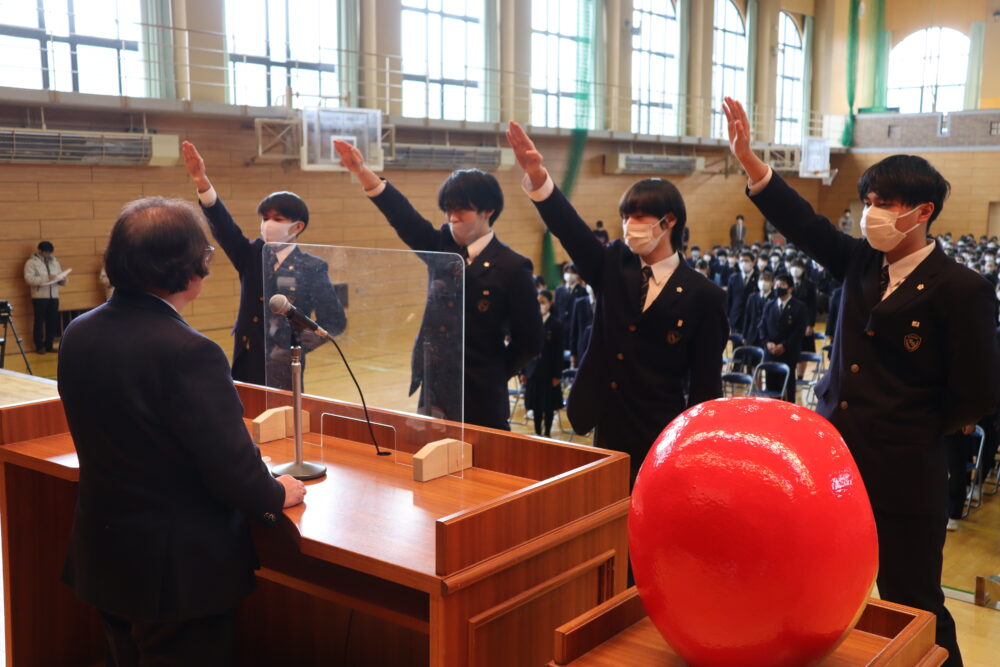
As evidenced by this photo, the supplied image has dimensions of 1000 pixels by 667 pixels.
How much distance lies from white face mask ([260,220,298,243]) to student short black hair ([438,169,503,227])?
0.88 meters

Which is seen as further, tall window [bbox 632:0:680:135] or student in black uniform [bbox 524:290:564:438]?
tall window [bbox 632:0:680:135]

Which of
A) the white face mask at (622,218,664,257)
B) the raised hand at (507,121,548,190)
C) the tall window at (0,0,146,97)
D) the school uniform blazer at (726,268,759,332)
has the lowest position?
the school uniform blazer at (726,268,759,332)

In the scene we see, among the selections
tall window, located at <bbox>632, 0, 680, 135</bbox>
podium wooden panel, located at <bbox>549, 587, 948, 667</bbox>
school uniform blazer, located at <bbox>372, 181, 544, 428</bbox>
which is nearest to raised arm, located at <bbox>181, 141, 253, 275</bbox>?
school uniform blazer, located at <bbox>372, 181, 544, 428</bbox>

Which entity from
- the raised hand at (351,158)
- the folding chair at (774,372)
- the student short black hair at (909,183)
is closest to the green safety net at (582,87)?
the folding chair at (774,372)

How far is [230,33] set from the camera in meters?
12.4

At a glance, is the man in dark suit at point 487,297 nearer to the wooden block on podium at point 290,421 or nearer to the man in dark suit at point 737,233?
the wooden block on podium at point 290,421

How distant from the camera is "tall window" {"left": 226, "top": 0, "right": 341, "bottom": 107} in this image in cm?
1259

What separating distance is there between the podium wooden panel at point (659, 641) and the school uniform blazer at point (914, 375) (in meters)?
0.92

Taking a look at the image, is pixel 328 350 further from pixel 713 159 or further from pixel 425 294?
pixel 713 159

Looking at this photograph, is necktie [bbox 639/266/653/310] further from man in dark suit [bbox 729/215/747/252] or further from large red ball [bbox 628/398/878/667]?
man in dark suit [bbox 729/215/747/252]

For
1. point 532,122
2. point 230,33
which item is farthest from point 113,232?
point 532,122

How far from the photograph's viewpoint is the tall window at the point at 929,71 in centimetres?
2392

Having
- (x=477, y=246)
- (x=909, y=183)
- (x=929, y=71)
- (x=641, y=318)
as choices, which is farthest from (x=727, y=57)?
(x=909, y=183)

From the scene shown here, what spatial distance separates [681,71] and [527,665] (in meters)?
19.6
